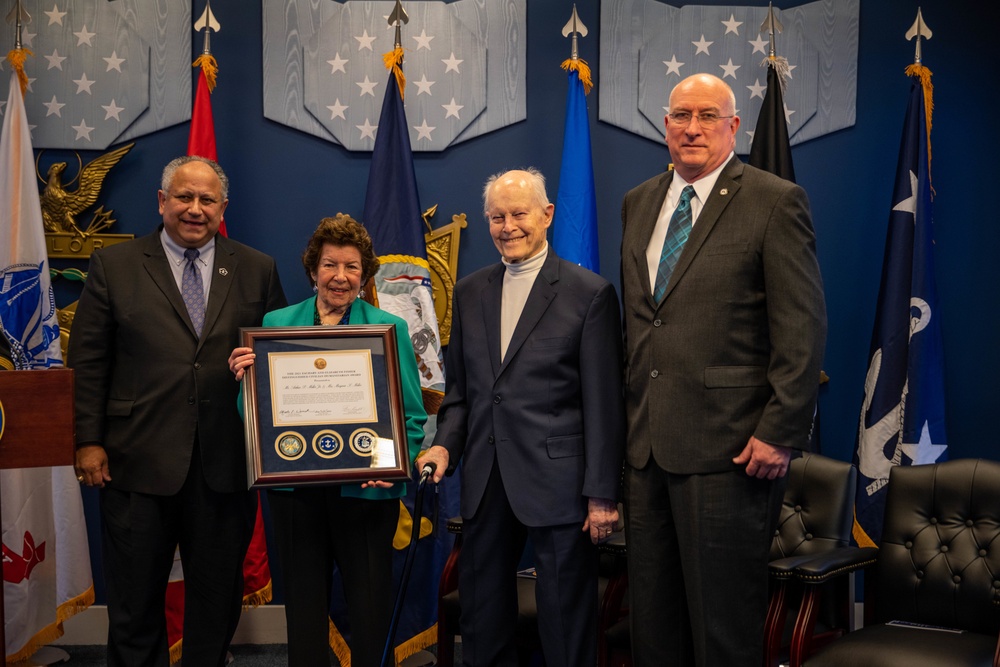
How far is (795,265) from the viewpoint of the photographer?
2.24m

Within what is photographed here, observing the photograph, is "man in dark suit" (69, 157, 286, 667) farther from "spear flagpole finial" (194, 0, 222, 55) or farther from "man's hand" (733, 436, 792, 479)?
"man's hand" (733, 436, 792, 479)

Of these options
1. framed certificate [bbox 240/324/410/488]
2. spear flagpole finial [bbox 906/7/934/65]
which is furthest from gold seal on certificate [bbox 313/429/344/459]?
spear flagpole finial [bbox 906/7/934/65]

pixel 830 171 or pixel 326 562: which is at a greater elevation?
pixel 830 171

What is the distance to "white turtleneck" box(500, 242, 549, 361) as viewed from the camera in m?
2.63

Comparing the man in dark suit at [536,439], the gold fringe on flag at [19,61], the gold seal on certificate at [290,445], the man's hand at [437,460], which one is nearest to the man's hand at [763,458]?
the man in dark suit at [536,439]

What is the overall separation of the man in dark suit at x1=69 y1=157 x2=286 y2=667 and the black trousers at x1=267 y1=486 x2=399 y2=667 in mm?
340

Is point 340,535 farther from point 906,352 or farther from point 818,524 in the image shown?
point 906,352

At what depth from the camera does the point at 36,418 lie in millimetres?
2521

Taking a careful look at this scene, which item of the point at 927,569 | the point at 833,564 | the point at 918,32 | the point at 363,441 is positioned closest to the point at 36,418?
the point at 363,441

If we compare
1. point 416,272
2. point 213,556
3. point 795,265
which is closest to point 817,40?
point 416,272

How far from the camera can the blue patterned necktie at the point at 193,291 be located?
3000 mm

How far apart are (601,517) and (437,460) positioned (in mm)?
465

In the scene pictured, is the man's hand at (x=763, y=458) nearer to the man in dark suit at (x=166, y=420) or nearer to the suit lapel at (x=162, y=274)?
the man in dark suit at (x=166, y=420)

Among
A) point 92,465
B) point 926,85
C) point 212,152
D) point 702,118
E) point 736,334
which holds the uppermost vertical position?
point 926,85
